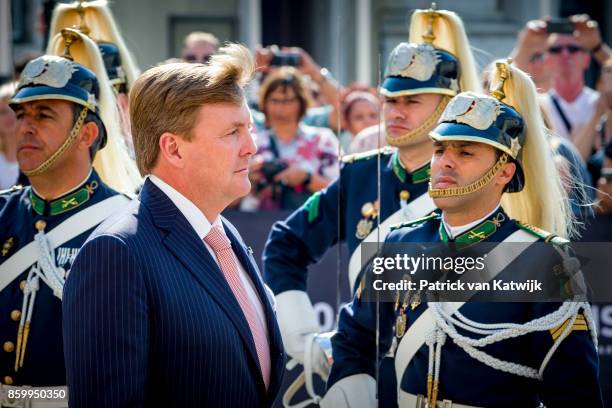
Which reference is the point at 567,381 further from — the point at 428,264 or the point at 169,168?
the point at 169,168

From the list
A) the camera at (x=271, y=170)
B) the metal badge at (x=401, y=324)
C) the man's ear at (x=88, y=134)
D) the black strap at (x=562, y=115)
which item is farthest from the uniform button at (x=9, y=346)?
the black strap at (x=562, y=115)

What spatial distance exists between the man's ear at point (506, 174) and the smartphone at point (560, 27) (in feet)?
12.2

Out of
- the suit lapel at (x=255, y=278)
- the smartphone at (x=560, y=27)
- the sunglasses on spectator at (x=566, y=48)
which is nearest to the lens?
the suit lapel at (x=255, y=278)

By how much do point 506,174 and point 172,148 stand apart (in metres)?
1.38

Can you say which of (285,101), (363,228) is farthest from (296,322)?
(285,101)

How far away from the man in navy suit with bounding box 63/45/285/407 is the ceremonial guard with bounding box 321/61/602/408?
76 cm

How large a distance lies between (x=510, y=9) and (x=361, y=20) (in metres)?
1.56

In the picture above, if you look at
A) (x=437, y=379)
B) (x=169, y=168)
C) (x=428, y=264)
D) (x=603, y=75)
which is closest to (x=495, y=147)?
(x=428, y=264)

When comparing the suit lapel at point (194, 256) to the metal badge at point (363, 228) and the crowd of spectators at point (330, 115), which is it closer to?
the metal badge at point (363, 228)

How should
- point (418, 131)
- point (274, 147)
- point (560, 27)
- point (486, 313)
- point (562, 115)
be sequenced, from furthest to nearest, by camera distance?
point (560, 27), point (562, 115), point (274, 147), point (418, 131), point (486, 313)

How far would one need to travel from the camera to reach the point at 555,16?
32.2ft

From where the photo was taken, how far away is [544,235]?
12.4 feet

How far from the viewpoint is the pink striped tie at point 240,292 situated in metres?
3.08

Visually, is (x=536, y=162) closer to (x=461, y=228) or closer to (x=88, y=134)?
(x=461, y=228)
